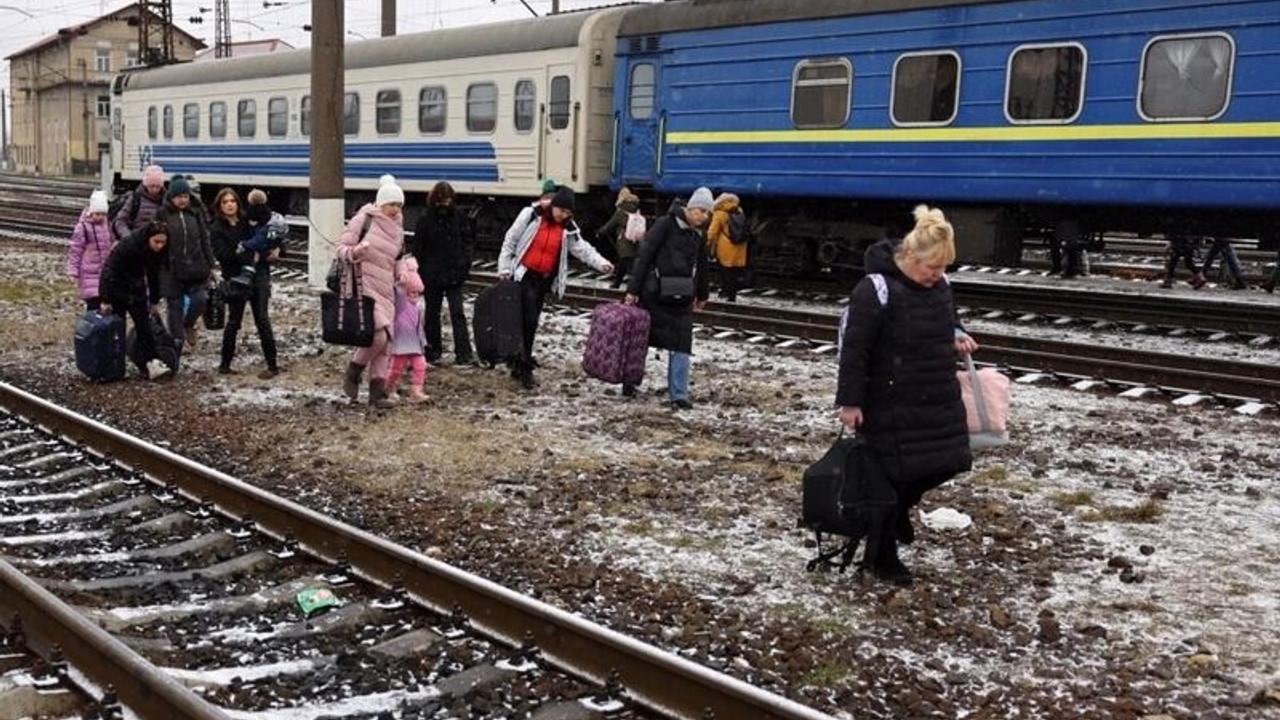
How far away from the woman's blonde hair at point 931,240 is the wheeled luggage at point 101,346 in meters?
6.73

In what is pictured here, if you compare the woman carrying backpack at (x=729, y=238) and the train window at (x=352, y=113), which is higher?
the train window at (x=352, y=113)

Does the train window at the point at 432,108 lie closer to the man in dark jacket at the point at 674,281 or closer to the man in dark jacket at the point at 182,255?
the man in dark jacket at the point at 182,255

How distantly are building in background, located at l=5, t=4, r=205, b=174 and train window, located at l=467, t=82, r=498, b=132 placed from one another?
64.4m

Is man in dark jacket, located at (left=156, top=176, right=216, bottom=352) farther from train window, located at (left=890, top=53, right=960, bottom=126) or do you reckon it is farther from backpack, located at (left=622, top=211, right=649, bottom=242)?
train window, located at (left=890, top=53, right=960, bottom=126)

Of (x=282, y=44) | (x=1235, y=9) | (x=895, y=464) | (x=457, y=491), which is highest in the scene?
(x=282, y=44)

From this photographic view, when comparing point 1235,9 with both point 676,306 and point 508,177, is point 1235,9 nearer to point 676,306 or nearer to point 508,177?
point 676,306

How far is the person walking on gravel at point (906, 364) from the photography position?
17.1ft

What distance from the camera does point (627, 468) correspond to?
7.54 m

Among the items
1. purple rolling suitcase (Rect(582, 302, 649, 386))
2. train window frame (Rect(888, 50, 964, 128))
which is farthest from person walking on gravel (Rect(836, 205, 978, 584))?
train window frame (Rect(888, 50, 964, 128))

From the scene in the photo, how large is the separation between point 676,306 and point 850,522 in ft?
13.5

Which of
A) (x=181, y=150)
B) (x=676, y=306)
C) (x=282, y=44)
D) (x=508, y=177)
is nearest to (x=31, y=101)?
(x=282, y=44)

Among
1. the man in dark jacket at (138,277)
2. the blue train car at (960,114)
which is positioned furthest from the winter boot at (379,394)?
the blue train car at (960,114)

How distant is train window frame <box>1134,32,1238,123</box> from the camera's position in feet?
37.5

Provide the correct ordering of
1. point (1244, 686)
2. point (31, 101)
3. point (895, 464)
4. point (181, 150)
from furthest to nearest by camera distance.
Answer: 1. point (31, 101)
2. point (181, 150)
3. point (895, 464)
4. point (1244, 686)
